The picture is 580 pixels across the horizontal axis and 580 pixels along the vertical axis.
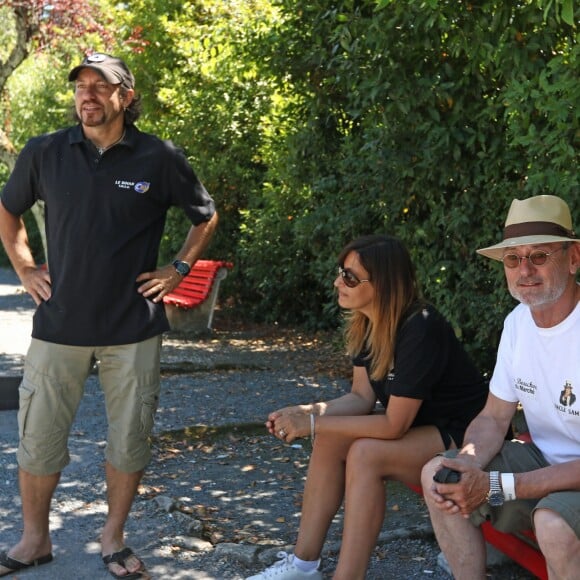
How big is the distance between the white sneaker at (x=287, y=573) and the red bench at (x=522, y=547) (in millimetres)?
700

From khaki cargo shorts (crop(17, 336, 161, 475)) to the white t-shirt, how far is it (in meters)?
1.46

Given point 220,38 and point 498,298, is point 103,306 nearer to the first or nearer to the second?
point 498,298

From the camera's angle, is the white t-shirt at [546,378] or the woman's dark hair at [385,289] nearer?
the white t-shirt at [546,378]

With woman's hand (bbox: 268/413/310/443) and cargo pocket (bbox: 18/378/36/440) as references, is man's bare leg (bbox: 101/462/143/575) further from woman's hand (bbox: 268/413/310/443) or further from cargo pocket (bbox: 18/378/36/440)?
woman's hand (bbox: 268/413/310/443)

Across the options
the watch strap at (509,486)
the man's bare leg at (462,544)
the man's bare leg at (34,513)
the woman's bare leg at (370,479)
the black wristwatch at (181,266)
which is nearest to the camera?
the watch strap at (509,486)

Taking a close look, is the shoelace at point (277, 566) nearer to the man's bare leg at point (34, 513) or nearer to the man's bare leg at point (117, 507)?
the man's bare leg at point (117, 507)

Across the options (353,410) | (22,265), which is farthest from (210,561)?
(22,265)

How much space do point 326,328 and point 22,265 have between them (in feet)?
26.3

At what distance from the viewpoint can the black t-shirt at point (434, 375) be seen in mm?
3744

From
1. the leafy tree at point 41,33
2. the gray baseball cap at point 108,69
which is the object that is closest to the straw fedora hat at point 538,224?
the gray baseball cap at point 108,69

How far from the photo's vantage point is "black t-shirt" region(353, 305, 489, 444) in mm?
3744

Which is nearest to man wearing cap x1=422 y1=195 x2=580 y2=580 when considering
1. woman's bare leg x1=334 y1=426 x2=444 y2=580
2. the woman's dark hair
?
woman's bare leg x1=334 y1=426 x2=444 y2=580

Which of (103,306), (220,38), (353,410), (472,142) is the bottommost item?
(353,410)

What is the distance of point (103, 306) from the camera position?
13.1 ft
